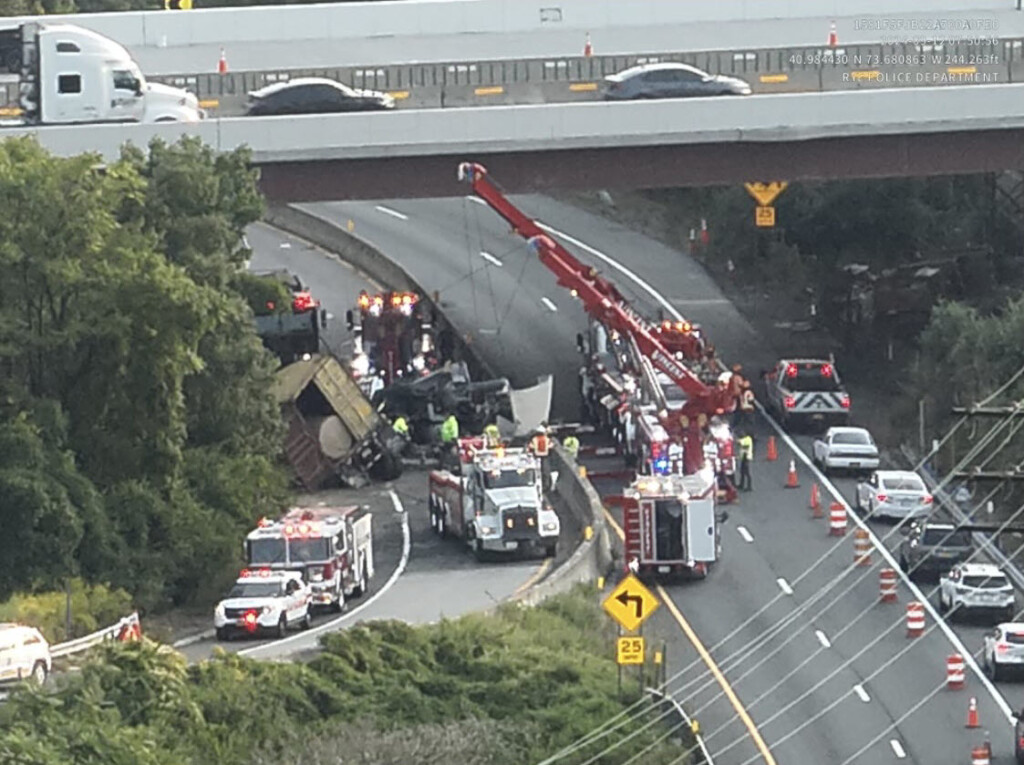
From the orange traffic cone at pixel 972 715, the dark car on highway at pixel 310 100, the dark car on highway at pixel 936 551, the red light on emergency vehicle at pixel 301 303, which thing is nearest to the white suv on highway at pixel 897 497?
the dark car on highway at pixel 936 551

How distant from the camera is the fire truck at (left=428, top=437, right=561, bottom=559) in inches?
2645

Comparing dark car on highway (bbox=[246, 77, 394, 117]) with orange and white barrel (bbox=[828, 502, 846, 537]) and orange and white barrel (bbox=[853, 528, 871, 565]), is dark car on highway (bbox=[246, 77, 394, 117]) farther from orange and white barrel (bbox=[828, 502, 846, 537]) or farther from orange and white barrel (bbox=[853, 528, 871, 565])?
orange and white barrel (bbox=[853, 528, 871, 565])

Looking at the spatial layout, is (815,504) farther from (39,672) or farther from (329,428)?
(39,672)

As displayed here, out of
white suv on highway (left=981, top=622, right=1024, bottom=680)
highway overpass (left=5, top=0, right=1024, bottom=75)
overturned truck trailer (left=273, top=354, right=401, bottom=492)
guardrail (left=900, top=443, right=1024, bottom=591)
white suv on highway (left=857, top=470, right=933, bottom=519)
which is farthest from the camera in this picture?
highway overpass (left=5, top=0, right=1024, bottom=75)

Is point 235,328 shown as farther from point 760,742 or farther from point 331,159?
point 760,742

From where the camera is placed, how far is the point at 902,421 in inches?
3162

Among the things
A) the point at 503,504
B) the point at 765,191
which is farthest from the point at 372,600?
the point at 765,191

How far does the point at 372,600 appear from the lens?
6488 centimetres

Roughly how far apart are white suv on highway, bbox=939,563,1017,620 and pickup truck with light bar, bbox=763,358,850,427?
53.1ft

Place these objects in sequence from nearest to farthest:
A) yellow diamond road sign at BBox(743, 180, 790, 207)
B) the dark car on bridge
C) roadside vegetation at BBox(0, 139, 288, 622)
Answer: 1. roadside vegetation at BBox(0, 139, 288, 622)
2. the dark car on bridge
3. yellow diamond road sign at BBox(743, 180, 790, 207)

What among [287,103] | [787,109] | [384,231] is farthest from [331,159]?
[384,231]

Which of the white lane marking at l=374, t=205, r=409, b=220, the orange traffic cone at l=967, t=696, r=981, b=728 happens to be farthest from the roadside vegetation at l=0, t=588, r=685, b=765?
the white lane marking at l=374, t=205, r=409, b=220

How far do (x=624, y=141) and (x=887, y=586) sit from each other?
709 inches

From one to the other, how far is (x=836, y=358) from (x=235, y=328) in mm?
22565
